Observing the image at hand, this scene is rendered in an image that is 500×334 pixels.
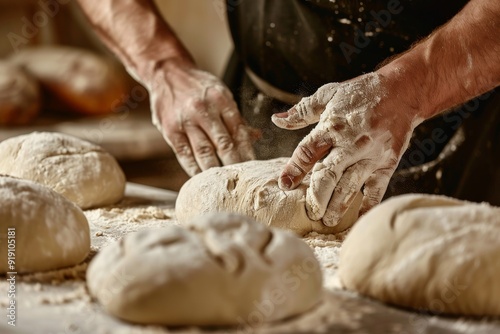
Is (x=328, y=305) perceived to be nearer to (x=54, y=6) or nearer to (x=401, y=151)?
(x=401, y=151)

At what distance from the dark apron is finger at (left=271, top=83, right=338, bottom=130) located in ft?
1.73

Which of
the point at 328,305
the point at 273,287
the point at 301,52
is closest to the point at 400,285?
the point at 328,305

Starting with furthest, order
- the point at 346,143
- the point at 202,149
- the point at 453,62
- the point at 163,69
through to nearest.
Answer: the point at 163,69 < the point at 202,149 < the point at 453,62 < the point at 346,143

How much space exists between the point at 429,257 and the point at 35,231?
74 cm

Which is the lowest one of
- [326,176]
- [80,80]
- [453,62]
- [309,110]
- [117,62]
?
[117,62]

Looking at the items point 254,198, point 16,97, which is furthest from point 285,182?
point 16,97

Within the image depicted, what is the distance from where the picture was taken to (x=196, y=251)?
113 cm

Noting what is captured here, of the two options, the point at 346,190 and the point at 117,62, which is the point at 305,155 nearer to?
the point at 346,190

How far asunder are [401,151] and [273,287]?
642mm

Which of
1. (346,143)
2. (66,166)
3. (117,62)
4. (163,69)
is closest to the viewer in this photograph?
(346,143)

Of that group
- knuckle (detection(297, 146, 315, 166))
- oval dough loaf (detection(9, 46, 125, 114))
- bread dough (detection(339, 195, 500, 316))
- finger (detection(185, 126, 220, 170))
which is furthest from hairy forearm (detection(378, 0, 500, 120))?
oval dough loaf (detection(9, 46, 125, 114))

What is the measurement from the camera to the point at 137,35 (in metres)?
2.43

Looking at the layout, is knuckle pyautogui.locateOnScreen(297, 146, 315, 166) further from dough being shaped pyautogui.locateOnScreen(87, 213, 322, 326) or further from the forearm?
the forearm

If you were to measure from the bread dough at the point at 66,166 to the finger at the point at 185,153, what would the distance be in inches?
7.5
